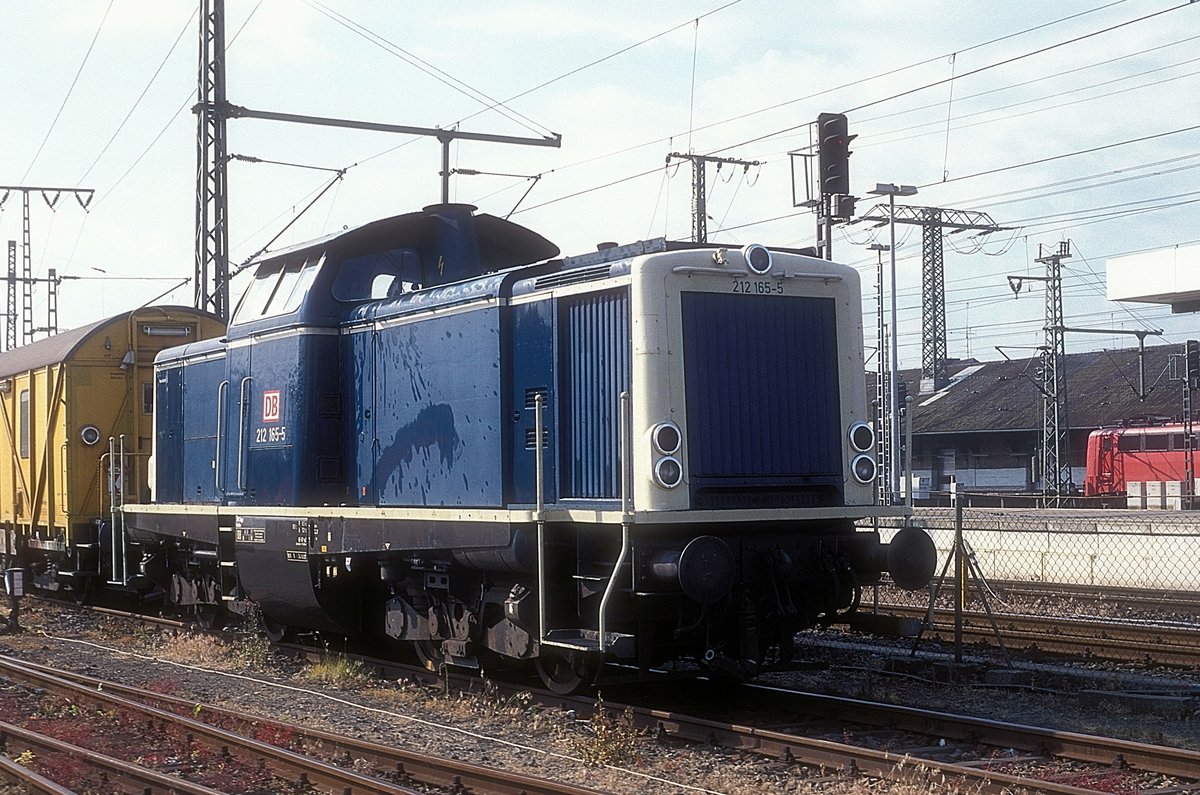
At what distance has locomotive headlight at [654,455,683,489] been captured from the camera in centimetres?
828

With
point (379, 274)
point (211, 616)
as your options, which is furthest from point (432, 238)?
point (211, 616)

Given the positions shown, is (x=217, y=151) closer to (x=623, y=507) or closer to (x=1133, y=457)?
(x=623, y=507)

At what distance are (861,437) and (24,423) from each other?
13.3 metres

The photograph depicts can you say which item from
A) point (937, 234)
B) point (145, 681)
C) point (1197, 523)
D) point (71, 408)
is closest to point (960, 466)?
point (937, 234)

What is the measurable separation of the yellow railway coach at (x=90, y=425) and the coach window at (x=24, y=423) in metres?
0.32

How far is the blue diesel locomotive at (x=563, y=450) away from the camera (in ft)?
27.9

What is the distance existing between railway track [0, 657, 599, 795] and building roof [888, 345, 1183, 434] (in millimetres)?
40680

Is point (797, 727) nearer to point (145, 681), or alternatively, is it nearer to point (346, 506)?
point (346, 506)

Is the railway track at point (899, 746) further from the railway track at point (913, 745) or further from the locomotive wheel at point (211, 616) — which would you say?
the locomotive wheel at point (211, 616)

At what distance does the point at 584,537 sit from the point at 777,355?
1.87 m

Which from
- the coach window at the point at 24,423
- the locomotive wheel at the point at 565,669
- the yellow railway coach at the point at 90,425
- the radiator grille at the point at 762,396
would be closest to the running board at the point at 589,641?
the locomotive wheel at the point at 565,669

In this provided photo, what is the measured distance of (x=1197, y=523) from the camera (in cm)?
2122

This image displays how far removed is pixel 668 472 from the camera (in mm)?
8320

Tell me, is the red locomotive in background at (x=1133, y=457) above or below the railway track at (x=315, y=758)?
above
